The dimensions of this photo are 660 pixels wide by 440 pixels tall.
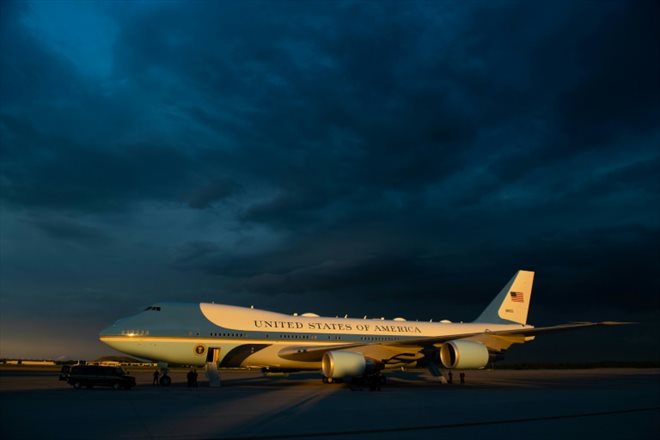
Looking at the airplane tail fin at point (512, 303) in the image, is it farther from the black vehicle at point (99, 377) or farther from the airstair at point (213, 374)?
the black vehicle at point (99, 377)

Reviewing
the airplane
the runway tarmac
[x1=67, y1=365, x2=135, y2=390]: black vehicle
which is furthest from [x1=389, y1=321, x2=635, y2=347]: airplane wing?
[x1=67, y1=365, x2=135, y2=390]: black vehicle

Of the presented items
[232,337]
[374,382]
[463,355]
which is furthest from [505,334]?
[232,337]

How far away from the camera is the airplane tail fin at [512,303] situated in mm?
40906

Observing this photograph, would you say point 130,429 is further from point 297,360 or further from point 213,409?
point 297,360

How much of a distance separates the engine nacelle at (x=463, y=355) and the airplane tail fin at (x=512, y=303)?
1156 cm

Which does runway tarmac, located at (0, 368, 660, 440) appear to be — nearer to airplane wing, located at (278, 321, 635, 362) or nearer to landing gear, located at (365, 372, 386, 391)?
landing gear, located at (365, 372, 386, 391)

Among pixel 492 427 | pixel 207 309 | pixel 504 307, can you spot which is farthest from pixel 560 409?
pixel 504 307

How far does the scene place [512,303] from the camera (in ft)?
135

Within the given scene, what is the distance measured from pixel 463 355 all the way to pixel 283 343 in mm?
9939

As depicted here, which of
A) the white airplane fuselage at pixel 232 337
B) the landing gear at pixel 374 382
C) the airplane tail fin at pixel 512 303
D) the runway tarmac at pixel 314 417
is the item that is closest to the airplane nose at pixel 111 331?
the white airplane fuselage at pixel 232 337

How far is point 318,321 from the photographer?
32.4 meters

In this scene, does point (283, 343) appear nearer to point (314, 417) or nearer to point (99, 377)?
point (99, 377)

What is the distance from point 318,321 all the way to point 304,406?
49.2 feet

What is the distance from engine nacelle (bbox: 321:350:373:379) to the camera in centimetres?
2647
